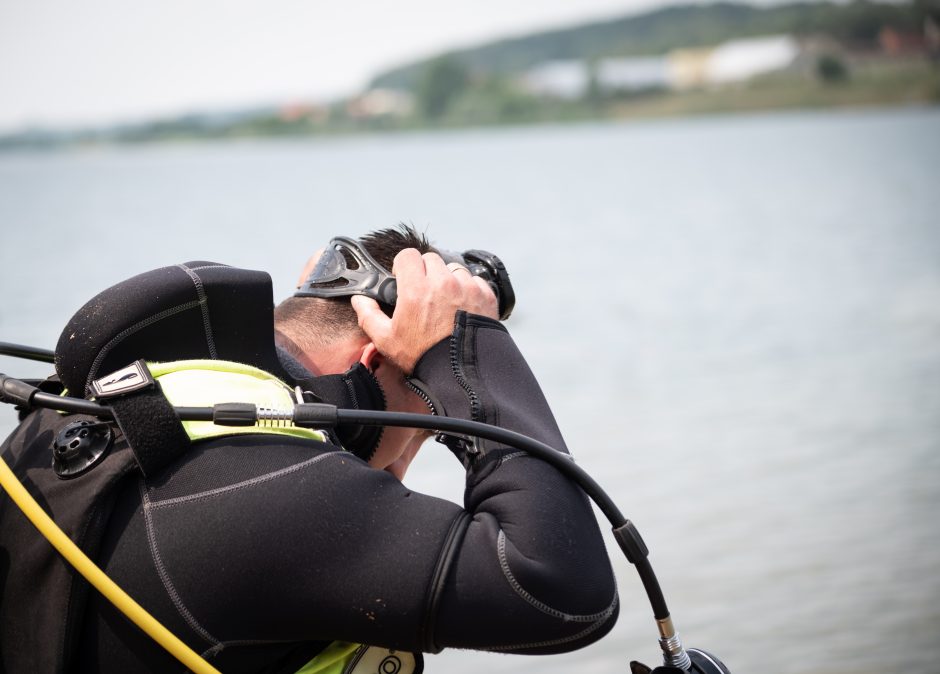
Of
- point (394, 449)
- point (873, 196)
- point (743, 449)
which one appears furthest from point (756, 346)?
→ point (873, 196)

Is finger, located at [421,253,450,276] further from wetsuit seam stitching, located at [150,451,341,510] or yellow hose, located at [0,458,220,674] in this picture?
yellow hose, located at [0,458,220,674]

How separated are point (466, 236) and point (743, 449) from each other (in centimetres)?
1045

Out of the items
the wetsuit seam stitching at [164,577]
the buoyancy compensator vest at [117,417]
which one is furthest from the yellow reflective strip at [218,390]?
the wetsuit seam stitching at [164,577]

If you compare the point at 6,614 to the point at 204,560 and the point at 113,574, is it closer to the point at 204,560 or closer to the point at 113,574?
the point at 113,574

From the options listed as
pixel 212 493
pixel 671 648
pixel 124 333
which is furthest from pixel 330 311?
pixel 671 648

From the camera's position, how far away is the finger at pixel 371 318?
6.39ft

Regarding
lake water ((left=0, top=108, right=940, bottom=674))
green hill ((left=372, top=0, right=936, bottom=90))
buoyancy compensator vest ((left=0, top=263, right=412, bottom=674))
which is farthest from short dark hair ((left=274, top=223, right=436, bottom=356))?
green hill ((left=372, top=0, right=936, bottom=90))

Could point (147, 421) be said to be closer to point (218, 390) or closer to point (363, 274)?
point (218, 390)

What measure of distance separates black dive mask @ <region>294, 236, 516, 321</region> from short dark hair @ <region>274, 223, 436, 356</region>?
2 cm

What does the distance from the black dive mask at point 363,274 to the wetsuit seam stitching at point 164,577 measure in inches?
24.3

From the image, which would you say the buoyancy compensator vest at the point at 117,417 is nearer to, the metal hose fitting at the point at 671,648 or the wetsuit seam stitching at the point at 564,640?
the wetsuit seam stitching at the point at 564,640

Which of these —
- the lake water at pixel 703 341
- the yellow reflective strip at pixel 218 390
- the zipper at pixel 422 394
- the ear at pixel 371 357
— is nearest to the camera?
the yellow reflective strip at pixel 218 390

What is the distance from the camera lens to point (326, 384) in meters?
1.95

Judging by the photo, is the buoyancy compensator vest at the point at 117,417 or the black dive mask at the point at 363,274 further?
the black dive mask at the point at 363,274
